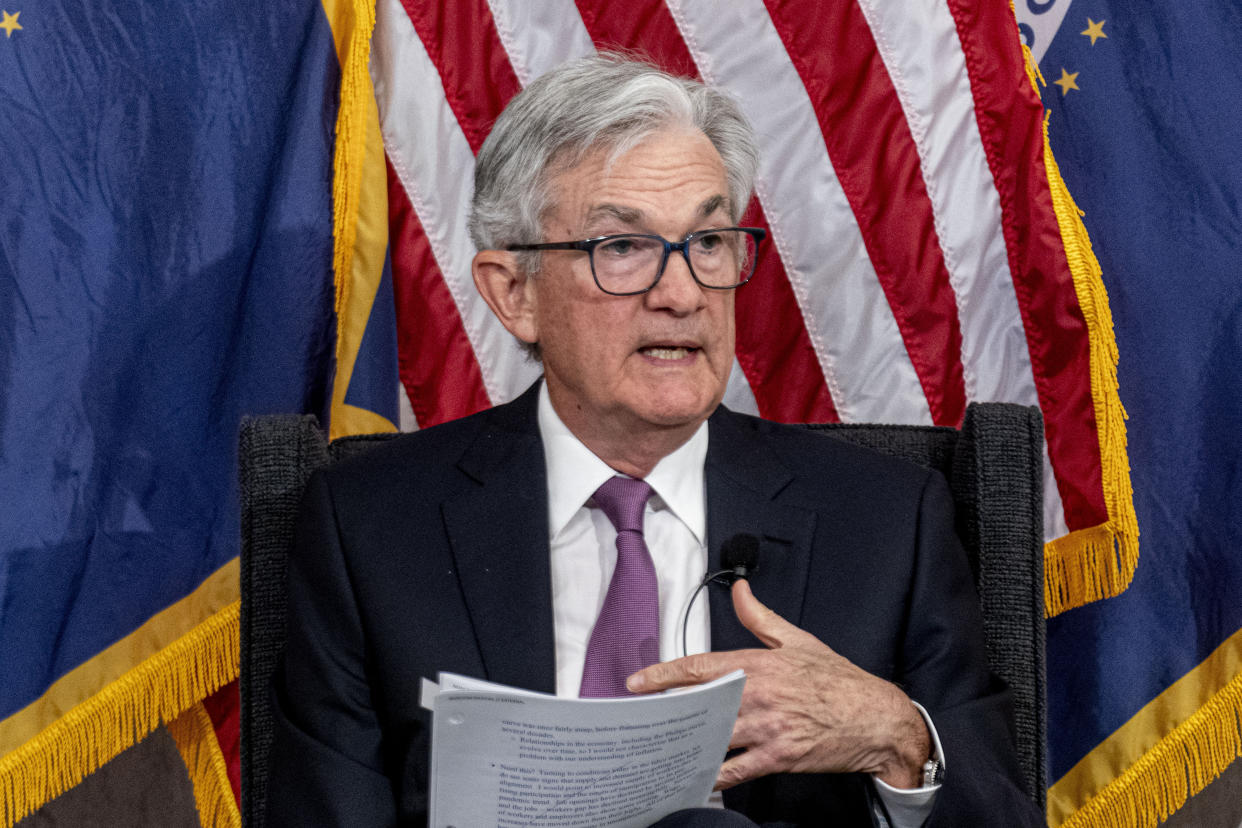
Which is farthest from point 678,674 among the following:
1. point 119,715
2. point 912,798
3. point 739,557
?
point 119,715

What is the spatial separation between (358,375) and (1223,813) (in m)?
1.98

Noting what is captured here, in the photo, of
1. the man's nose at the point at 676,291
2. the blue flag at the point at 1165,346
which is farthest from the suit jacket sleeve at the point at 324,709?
the blue flag at the point at 1165,346

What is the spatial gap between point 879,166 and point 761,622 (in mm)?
1103

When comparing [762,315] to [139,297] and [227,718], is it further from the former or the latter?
[227,718]

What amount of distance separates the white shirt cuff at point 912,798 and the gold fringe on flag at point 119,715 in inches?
44.9

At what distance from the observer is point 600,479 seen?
5.58 ft

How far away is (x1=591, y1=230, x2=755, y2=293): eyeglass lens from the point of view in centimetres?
164

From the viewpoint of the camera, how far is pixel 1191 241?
6.78 ft

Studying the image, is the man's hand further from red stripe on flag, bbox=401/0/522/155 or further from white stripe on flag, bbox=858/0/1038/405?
red stripe on flag, bbox=401/0/522/155

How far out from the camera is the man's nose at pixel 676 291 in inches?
63.5

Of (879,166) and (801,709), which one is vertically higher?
(879,166)

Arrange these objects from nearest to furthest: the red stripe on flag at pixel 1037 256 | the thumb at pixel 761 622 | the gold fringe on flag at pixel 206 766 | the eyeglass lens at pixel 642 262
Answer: the thumb at pixel 761 622 → the eyeglass lens at pixel 642 262 → the red stripe on flag at pixel 1037 256 → the gold fringe on flag at pixel 206 766

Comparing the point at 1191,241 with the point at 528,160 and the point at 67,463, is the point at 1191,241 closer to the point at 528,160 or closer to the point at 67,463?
the point at 528,160

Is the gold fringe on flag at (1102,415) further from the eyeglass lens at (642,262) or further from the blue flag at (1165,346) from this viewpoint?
the eyeglass lens at (642,262)
